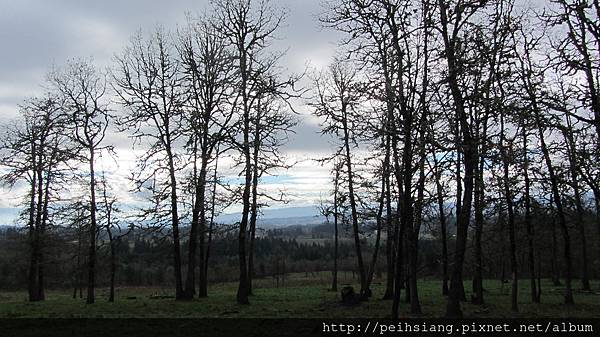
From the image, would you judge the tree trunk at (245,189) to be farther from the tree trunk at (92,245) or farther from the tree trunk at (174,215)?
the tree trunk at (92,245)

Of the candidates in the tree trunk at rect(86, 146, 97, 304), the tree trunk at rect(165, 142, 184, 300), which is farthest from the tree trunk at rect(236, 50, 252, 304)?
the tree trunk at rect(86, 146, 97, 304)

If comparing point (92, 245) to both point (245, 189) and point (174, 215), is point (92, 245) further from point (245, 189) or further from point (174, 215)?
point (245, 189)

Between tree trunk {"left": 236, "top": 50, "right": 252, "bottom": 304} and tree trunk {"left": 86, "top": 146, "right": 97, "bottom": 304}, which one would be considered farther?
tree trunk {"left": 86, "top": 146, "right": 97, "bottom": 304}

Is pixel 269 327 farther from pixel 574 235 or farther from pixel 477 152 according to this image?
pixel 574 235

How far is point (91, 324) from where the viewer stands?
Result: 1250 cm

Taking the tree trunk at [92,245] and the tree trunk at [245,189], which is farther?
the tree trunk at [92,245]

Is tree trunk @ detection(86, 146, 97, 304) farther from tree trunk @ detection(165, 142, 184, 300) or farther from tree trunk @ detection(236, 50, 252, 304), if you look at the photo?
tree trunk @ detection(236, 50, 252, 304)

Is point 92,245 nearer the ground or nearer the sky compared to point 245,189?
nearer the ground

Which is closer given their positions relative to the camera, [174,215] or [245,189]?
[245,189]

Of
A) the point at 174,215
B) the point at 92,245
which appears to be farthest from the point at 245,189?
the point at 92,245

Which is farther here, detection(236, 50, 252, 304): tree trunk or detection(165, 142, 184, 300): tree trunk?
detection(165, 142, 184, 300): tree trunk

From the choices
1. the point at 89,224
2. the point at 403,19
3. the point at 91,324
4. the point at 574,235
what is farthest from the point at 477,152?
the point at 574,235

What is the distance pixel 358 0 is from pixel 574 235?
1289 inches

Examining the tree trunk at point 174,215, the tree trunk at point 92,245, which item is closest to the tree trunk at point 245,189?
the tree trunk at point 174,215
